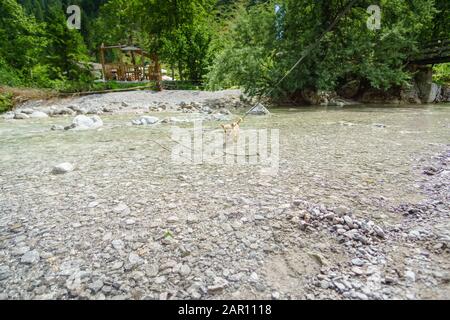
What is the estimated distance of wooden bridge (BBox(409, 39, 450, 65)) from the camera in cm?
1291

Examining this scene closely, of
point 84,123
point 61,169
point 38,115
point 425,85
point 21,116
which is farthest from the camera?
point 425,85

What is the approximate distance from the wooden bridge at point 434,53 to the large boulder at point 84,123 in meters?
15.1

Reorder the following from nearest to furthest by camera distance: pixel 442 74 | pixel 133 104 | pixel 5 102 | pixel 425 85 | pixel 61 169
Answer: pixel 61 169
pixel 5 102
pixel 133 104
pixel 425 85
pixel 442 74

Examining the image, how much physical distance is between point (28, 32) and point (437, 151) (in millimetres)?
27718

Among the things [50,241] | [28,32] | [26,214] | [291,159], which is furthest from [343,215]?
[28,32]

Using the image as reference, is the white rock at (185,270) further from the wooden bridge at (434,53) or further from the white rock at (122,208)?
the wooden bridge at (434,53)

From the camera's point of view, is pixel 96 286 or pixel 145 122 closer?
pixel 96 286

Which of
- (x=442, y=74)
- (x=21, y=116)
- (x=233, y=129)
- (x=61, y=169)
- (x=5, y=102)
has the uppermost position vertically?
(x=442, y=74)

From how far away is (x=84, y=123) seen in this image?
24.1 ft

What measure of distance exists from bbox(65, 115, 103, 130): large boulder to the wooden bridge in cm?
1506

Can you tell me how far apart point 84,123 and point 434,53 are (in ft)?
→ 52.7

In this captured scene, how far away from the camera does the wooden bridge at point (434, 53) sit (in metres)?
12.9

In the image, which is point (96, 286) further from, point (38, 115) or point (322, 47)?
point (322, 47)

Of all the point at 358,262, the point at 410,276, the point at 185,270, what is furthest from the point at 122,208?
the point at 410,276
